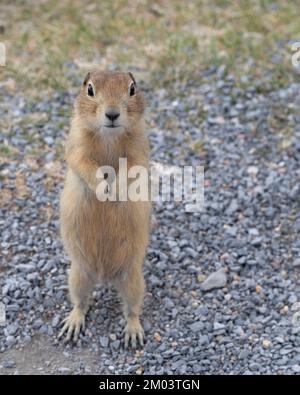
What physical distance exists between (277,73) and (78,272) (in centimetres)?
308

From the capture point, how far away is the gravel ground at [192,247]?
4.70m

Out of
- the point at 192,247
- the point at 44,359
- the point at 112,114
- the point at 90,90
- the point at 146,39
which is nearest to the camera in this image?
the point at 112,114

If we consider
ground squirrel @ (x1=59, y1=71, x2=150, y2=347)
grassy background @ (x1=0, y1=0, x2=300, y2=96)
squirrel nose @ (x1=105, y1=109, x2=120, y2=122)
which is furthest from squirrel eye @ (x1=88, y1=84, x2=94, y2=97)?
grassy background @ (x1=0, y1=0, x2=300, y2=96)

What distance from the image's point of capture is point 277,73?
686cm

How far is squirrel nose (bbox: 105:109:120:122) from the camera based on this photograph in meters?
4.05

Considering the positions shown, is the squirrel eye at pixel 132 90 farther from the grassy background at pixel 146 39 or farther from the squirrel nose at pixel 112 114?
the grassy background at pixel 146 39

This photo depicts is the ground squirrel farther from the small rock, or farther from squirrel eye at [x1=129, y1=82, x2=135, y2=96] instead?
the small rock

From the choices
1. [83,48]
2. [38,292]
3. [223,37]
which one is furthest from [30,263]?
[223,37]

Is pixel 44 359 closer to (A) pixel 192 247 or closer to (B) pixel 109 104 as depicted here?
(A) pixel 192 247

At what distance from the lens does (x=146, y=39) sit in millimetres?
7281

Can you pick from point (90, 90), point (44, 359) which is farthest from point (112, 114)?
point (44, 359)

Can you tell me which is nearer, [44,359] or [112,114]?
[112,114]

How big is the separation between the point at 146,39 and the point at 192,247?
264 cm

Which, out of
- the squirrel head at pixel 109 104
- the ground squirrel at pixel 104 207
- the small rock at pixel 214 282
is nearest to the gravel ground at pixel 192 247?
the small rock at pixel 214 282
